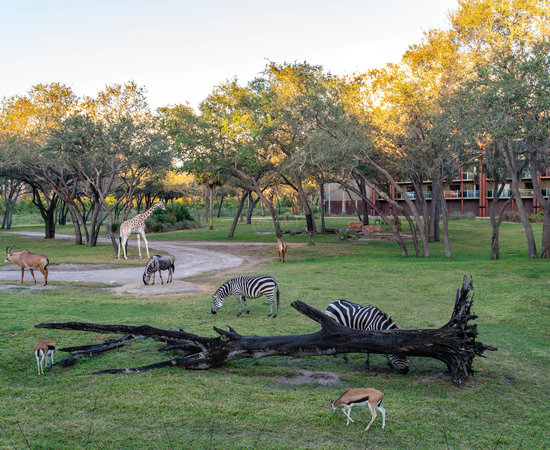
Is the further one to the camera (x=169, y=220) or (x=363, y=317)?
(x=169, y=220)

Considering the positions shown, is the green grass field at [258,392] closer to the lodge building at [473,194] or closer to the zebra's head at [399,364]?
the zebra's head at [399,364]

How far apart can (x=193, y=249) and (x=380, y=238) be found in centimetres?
1428

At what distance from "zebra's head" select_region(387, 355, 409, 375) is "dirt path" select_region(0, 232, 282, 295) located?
10.2 meters

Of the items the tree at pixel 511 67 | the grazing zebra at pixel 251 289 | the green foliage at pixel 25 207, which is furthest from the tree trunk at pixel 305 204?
the green foliage at pixel 25 207

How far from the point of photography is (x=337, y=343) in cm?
766

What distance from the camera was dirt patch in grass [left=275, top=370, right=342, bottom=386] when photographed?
757 cm

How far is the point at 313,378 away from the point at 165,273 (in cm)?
1500

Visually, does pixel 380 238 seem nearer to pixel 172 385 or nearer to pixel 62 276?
pixel 62 276

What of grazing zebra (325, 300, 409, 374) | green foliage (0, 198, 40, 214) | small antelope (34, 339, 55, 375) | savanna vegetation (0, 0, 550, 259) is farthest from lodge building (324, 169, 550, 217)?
small antelope (34, 339, 55, 375)

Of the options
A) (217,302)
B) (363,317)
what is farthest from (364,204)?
(363,317)

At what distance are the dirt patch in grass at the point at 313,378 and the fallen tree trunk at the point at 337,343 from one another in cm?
36

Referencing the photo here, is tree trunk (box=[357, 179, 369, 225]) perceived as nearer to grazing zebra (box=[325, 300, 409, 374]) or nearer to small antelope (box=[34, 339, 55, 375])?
grazing zebra (box=[325, 300, 409, 374])

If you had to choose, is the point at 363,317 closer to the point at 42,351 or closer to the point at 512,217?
the point at 42,351

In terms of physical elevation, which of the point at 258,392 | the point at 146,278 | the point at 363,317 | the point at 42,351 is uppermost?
the point at 363,317
